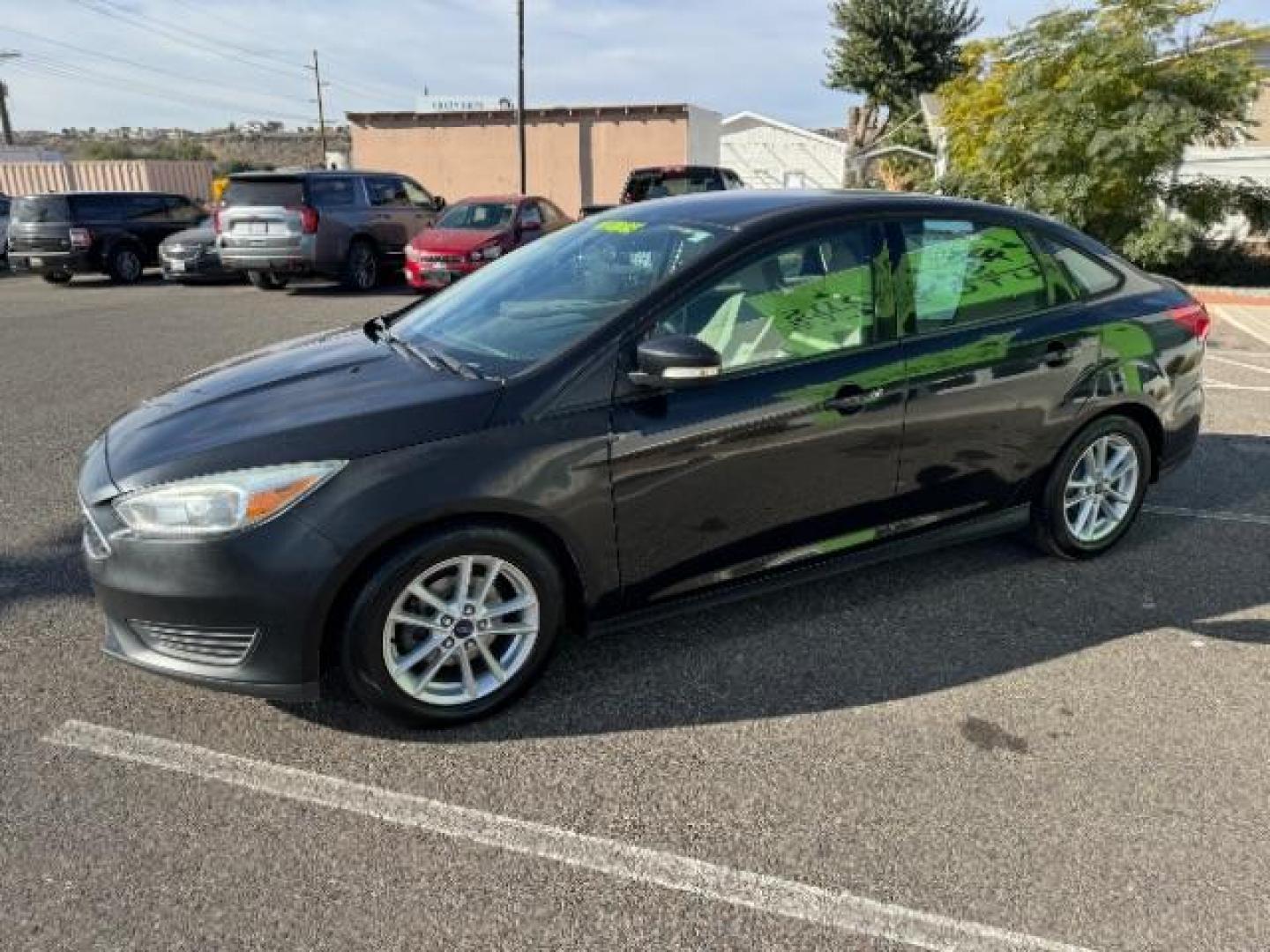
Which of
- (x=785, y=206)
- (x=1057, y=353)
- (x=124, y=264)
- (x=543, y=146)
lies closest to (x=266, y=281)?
(x=124, y=264)

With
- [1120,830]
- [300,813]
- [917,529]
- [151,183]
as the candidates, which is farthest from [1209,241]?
[151,183]

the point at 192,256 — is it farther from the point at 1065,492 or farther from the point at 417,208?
the point at 1065,492

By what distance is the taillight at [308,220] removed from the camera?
13445mm

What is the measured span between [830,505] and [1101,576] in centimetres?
147

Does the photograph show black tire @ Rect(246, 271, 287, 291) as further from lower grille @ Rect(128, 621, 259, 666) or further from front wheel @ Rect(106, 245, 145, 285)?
lower grille @ Rect(128, 621, 259, 666)

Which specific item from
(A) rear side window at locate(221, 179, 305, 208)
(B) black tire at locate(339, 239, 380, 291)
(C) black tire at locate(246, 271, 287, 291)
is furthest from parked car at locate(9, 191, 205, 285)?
(B) black tire at locate(339, 239, 380, 291)

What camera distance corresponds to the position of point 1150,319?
13.1 ft

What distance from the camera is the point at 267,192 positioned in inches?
536

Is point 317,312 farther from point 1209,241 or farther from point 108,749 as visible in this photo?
point 1209,241

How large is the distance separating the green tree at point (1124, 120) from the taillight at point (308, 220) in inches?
381

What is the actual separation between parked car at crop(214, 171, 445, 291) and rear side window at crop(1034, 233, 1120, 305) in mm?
11833

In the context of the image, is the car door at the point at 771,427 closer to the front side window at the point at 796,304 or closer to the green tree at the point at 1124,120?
the front side window at the point at 796,304

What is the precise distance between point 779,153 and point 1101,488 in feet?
143

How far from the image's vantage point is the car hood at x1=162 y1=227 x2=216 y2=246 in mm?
15531
